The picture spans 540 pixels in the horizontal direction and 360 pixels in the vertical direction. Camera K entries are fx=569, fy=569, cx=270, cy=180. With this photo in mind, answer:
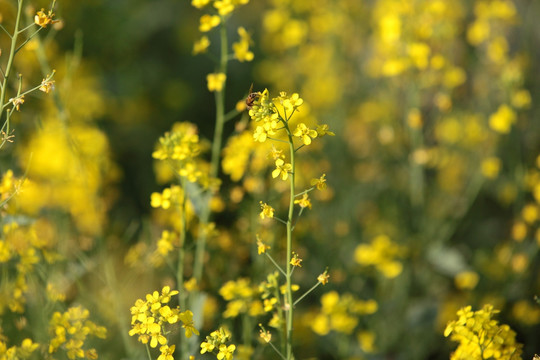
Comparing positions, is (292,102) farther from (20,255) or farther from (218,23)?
(20,255)

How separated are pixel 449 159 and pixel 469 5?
4.87 ft

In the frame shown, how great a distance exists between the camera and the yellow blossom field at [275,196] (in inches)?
65.3

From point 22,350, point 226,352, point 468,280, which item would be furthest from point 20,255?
point 468,280

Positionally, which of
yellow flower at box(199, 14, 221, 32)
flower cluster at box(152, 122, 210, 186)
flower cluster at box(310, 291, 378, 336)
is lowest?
flower cluster at box(310, 291, 378, 336)

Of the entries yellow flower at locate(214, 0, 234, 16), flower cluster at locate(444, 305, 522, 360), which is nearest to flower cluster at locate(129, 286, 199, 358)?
flower cluster at locate(444, 305, 522, 360)

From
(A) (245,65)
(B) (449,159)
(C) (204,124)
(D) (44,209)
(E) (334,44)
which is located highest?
(A) (245,65)

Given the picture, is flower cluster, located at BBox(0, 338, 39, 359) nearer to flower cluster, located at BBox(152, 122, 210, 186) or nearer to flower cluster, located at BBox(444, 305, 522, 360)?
flower cluster, located at BBox(152, 122, 210, 186)

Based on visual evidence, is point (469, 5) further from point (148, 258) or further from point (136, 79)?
point (148, 258)

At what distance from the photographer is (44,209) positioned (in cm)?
276

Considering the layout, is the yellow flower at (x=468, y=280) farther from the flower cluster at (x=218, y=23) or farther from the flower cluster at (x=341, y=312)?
the flower cluster at (x=218, y=23)

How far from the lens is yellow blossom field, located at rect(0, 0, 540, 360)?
65.3 inches

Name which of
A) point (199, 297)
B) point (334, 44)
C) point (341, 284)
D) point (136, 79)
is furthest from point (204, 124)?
point (199, 297)

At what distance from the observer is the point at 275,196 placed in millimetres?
2053

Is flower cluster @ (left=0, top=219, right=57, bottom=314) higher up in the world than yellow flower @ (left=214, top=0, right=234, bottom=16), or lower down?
lower down
